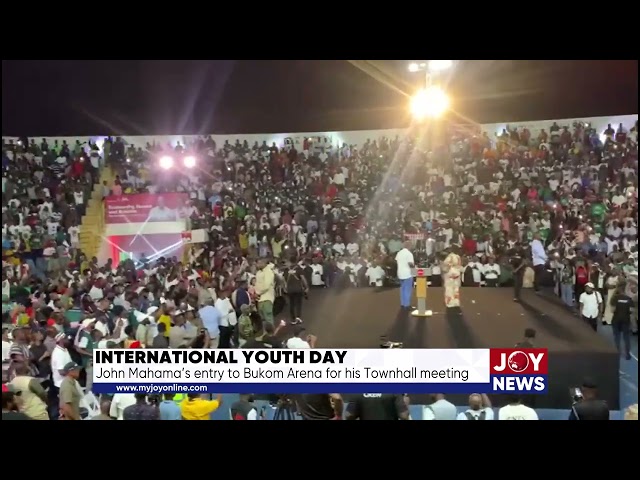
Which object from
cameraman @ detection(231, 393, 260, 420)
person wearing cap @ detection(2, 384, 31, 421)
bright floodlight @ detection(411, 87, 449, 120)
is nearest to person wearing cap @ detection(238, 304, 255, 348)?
cameraman @ detection(231, 393, 260, 420)

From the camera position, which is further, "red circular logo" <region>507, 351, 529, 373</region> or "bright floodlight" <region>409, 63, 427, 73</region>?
"bright floodlight" <region>409, 63, 427, 73</region>

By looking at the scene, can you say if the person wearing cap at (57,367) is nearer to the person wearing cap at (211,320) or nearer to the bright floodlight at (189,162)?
the person wearing cap at (211,320)

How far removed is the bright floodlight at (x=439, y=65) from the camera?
450 cm

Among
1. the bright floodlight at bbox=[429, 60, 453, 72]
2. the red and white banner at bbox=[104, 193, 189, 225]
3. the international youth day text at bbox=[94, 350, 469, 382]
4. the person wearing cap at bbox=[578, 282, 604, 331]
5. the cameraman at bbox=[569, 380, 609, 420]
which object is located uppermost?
the bright floodlight at bbox=[429, 60, 453, 72]

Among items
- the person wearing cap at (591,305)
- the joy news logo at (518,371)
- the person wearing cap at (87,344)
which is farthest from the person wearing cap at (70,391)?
the person wearing cap at (591,305)

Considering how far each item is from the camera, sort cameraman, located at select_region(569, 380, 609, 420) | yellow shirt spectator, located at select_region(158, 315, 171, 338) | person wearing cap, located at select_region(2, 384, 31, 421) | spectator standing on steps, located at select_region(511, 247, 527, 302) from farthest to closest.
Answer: spectator standing on steps, located at select_region(511, 247, 527, 302)
yellow shirt spectator, located at select_region(158, 315, 171, 338)
person wearing cap, located at select_region(2, 384, 31, 421)
cameraman, located at select_region(569, 380, 609, 420)

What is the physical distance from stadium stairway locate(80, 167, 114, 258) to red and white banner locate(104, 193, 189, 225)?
73 mm

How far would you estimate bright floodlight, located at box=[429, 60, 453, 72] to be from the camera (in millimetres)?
4496

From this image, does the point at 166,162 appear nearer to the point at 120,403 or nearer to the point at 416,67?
the point at 120,403

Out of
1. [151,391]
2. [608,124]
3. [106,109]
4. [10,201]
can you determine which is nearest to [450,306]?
[608,124]

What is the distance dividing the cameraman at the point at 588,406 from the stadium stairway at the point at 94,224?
13.3 feet

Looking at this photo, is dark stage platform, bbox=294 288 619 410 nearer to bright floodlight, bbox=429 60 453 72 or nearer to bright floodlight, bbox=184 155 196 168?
bright floodlight, bbox=184 155 196 168

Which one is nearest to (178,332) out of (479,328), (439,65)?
(479,328)

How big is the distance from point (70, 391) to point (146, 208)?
157 centimetres
